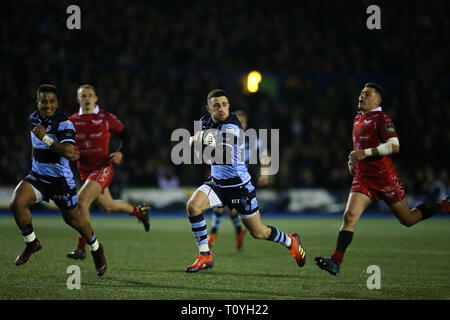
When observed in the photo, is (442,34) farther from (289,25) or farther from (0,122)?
(0,122)

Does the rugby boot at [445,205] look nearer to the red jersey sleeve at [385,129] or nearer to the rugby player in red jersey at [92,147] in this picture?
the red jersey sleeve at [385,129]

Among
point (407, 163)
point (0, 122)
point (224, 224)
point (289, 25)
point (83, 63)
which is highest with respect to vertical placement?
point (289, 25)

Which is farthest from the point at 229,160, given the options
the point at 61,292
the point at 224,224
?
the point at 224,224

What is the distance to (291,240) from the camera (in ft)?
27.5

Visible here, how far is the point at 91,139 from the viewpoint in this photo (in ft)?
31.8

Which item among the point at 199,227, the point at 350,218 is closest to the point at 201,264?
the point at 199,227

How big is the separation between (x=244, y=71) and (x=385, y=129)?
56.4 feet

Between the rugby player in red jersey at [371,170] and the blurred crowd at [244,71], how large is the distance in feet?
39.5

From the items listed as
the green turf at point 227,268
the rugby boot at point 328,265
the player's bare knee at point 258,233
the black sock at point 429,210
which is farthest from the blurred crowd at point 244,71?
the rugby boot at point 328,265

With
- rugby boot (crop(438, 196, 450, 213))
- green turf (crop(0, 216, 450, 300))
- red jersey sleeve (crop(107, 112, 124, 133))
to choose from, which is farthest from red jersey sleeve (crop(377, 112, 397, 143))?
red jersey sleeve (crop(107, 112, 124, 133))

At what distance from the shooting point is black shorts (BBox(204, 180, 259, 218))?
25.6ft

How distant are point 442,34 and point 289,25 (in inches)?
242

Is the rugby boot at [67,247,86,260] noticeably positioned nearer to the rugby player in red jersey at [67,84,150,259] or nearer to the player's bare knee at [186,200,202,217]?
the rugby player in red jersey at [67,84,150,259]
